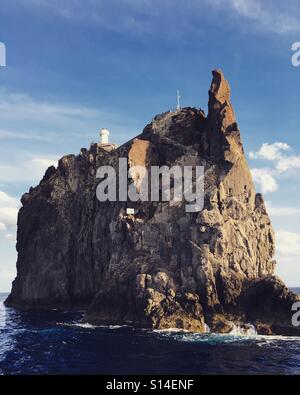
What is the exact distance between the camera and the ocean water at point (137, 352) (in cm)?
A: 5238

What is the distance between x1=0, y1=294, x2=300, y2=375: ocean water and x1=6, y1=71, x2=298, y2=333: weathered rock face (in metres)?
5.64

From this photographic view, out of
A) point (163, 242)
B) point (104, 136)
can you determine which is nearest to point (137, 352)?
point (163, 242)

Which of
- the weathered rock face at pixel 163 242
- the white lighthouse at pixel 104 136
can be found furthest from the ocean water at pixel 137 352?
the white lighthouse at pixel 104 136

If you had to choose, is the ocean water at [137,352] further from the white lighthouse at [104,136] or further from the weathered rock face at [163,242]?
the white lighthouse at [104,136]

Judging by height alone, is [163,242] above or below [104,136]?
below

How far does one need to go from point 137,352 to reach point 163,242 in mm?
30797

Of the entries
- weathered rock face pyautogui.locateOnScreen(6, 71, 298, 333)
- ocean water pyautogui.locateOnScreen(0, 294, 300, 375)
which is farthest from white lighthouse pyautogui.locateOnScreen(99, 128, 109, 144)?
ocean water pyautogui.locateOnScreen(0, 294, 300, 375)

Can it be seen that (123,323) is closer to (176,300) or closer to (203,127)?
(176,300)

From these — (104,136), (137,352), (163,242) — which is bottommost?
(137,352)

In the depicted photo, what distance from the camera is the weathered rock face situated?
78.6 m

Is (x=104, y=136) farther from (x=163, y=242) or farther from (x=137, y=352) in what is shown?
(x=137, y=352)

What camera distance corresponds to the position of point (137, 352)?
198 ft
